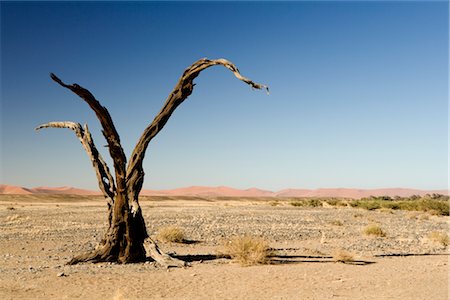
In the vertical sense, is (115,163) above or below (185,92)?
below

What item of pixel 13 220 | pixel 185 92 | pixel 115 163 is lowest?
pixel 13 220

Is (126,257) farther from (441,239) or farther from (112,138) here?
(441,239)

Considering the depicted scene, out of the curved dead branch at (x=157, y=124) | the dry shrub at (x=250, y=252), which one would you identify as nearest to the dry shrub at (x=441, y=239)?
the dry shrub at (x=250, y=252)

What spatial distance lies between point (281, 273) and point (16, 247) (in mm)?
11211

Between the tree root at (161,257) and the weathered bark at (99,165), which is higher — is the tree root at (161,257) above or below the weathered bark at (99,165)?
below

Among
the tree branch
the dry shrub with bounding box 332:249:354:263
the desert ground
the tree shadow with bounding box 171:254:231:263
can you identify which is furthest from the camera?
the tree shadow with bounding box 171:254:231:263

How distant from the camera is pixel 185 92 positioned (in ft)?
44.8

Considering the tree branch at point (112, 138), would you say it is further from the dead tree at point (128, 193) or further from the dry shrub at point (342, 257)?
the dry shrub at point (342, 257)

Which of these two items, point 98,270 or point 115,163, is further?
point 115,163

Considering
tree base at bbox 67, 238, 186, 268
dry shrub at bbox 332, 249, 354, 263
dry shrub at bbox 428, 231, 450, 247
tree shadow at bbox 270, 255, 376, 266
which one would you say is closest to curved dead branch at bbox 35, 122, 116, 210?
tree base at bbox 67, 238, 186, 268

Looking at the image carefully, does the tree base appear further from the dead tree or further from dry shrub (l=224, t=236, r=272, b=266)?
dry shrub (l=224, t=236, r=272, b=266)

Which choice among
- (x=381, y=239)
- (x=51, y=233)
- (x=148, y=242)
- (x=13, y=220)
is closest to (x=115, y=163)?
(x=148, y=242)

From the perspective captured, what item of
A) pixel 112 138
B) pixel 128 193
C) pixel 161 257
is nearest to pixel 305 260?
pixel 161 257

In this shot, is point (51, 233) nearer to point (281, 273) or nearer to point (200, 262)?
point (200, 262)
